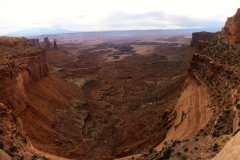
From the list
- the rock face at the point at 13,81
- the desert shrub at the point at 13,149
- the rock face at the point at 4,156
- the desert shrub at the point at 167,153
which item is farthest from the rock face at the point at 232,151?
the rock face at the point at 13,81

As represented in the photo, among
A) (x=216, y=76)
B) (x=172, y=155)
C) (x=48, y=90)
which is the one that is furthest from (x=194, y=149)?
(x=48, y=90)

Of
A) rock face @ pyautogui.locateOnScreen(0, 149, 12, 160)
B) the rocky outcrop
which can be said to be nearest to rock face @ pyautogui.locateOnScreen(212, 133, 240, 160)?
rock face @ pyautogui.locateOnScreen(0, 149, 12, 160)

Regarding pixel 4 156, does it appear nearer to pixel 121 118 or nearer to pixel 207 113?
pixel 207 113

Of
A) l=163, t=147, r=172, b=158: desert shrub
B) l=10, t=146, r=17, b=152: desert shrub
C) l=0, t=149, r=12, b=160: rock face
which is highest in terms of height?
l=0, t=149, r=12, b=160: rock face

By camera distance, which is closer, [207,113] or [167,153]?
[167,153]

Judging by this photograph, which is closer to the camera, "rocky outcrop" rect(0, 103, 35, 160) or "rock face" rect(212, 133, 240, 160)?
"rock face" rect(212, 133, 240, 160)

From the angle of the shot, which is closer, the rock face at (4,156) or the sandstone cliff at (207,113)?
the rock face at (4,156)

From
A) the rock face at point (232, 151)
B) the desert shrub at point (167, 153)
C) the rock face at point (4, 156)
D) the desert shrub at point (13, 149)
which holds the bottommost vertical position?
the desert shrub at point (167, 153)

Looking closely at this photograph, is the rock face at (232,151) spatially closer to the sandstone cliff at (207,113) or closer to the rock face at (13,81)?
the sandstone cliff at (207,113)

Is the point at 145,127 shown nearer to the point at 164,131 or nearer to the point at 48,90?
the point at 164,131

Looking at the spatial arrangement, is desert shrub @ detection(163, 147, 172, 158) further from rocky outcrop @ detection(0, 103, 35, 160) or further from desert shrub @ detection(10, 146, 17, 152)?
desert shrub @ detection(10, 146, 17, 152)

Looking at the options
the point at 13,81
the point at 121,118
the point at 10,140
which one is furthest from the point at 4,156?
the point at 121,118
